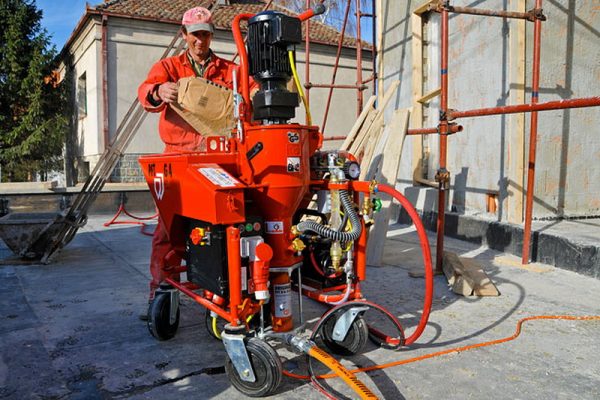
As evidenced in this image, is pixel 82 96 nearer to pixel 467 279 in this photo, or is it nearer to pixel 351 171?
pixel 467 279

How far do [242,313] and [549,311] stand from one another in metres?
2.22

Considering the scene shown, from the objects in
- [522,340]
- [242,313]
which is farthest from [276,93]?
[522,340]

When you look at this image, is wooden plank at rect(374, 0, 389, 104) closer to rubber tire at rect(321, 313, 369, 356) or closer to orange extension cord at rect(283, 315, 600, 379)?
orange extension cord at rect(283, 315, 600, 379)

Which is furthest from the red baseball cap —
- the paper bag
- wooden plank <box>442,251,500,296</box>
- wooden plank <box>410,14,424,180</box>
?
wooden plank <box>410,14,424,180</box>

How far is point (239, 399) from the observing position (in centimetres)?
227

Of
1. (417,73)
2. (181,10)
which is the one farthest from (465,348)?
(181,10)

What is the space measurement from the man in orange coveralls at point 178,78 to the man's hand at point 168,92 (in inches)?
5.2

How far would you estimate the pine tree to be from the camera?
644 inches

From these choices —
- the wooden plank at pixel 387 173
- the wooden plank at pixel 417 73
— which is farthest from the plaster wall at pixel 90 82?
the wooden plank at pixel 387 173

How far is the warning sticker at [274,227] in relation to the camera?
8.50ft

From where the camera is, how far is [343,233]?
2.55 meters

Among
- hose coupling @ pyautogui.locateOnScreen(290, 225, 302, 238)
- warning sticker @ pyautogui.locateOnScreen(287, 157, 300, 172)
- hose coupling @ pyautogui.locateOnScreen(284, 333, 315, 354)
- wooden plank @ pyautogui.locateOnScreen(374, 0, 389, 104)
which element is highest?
wooden plank @ pyautogui.locateOnScreen(374, 0, 389, 104)

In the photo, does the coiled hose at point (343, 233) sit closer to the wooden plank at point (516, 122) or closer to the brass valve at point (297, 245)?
the brass valve at point (297, 245)

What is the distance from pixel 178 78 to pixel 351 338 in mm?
1947
